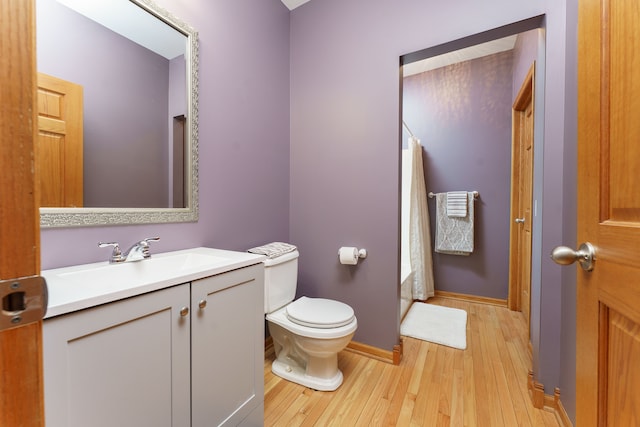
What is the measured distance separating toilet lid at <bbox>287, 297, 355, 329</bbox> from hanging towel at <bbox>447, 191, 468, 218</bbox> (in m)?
1.88

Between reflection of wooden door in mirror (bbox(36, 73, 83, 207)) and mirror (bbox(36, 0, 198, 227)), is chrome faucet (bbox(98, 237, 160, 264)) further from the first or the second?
reflection of wooden door in mirror (bbox(36, 73, 83, 207))

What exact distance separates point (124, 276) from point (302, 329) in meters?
0.89

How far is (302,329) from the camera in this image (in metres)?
1.52

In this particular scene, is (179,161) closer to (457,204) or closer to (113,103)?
(113,103)

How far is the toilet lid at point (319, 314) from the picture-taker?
1.51 m

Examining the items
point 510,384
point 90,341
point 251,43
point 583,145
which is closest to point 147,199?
point 90,341

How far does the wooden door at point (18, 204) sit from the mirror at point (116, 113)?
2.56ft

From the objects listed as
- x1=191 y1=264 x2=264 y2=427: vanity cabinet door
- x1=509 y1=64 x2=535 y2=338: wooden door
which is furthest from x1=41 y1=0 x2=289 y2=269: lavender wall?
x1=509 y1=64 x2=535 y2=338: wooden door

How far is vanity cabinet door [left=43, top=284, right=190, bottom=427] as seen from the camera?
68 centimetres

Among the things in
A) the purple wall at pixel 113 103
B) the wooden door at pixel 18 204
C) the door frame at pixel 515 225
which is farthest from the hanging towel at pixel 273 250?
the door frame at pixel 515 225

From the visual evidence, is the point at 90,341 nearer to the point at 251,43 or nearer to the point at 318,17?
the point at 251,43

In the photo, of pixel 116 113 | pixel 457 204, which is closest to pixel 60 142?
pixel 116 113

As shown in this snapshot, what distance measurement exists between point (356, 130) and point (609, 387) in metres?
1.67

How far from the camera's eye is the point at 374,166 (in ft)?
6.07
